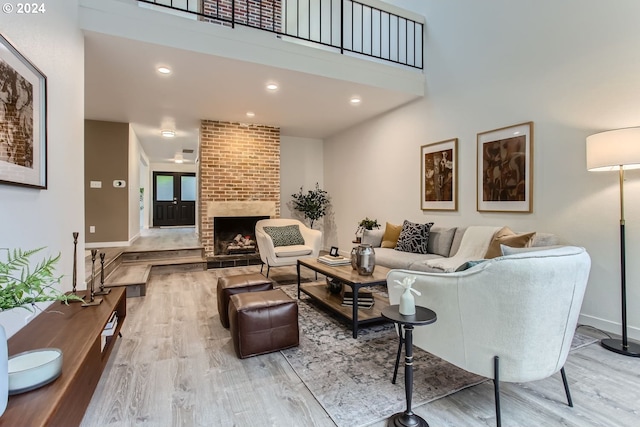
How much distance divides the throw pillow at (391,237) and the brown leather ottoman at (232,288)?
83.9 inches

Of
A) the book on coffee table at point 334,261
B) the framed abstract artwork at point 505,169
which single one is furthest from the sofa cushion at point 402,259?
the framed abstract artwork at point 505,169

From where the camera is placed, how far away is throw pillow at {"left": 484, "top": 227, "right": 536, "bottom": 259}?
2975mm

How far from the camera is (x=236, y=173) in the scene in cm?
593

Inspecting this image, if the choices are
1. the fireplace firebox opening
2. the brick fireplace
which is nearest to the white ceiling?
the brick fireplace

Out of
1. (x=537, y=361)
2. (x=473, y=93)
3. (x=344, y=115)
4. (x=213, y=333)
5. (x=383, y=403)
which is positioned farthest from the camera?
(x=344, y=115)

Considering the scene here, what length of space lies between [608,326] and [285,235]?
3.86m

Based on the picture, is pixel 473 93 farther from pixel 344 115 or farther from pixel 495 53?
pixel 344 115

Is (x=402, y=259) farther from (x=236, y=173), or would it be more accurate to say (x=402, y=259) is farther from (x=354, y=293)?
(x=236, y=173)

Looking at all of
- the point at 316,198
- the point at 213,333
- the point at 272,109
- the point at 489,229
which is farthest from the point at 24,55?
the point at 316,198

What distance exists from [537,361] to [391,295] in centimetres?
75

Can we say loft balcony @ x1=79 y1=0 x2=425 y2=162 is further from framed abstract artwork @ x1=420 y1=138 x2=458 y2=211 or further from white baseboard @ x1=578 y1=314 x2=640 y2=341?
white baseboard @ x1=578 y1=314 x2=640 y2=341

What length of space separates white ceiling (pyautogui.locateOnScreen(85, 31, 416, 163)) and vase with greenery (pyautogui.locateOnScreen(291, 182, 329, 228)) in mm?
1388

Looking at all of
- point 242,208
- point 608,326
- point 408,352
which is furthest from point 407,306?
point 242,208

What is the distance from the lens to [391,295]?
Result: 1.90 metres
